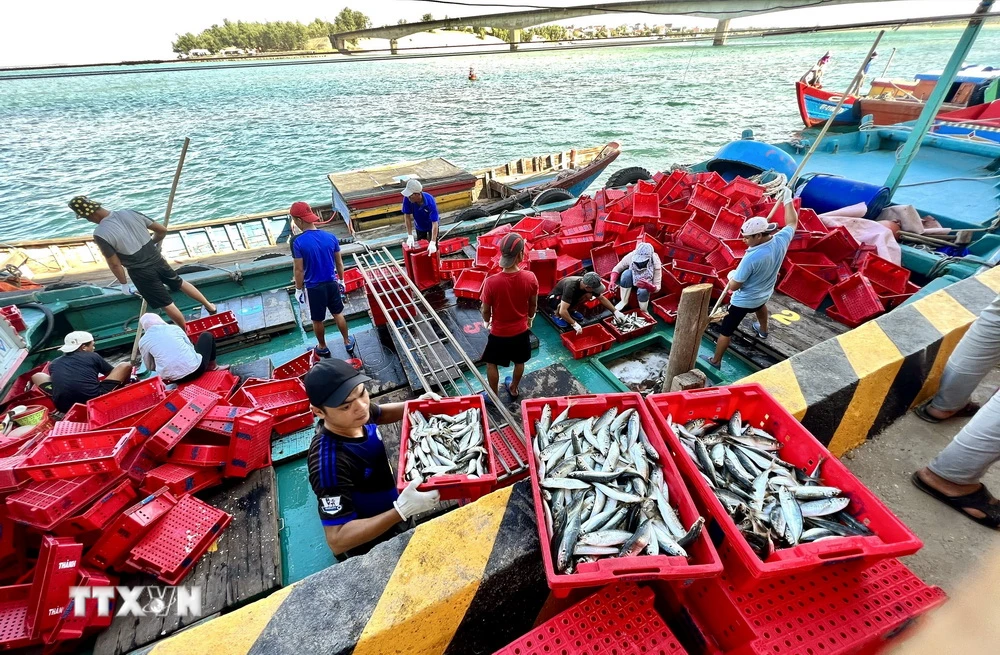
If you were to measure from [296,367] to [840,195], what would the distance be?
11.0 meters

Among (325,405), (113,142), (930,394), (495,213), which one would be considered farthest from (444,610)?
(113,142)

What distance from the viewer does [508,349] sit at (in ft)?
16.7

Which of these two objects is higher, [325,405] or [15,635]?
[325,405]

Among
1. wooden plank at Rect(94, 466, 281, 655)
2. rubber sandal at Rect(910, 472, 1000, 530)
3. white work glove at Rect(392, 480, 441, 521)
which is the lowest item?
wooden plank at Rect(94, 466, 281, 655)

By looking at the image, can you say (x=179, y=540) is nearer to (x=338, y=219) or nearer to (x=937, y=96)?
(x=937, y=96)

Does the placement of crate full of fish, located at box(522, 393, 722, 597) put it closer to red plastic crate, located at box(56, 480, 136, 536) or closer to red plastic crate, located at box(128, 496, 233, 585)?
red plastic crate, located at box(128, 496, 233, 585)

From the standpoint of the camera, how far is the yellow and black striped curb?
10.6 feet

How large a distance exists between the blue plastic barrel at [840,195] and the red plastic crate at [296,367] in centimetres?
1059

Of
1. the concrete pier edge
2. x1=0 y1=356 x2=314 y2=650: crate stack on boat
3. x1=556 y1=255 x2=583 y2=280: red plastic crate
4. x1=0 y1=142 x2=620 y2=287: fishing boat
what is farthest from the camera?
x1=0 y1=142 x2=620 y2=287: fishing boat

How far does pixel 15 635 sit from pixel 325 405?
10.2ft

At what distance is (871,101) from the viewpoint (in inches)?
618

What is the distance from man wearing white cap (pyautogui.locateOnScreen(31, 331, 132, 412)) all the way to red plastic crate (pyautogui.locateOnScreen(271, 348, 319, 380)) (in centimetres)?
188

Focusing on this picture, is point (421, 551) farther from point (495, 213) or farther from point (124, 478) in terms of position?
point (495, 213)

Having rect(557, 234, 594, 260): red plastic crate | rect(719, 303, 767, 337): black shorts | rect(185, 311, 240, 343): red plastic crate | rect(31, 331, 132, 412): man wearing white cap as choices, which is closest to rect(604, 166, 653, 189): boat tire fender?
rect(557, 234, 594, 260): red plastic crate
